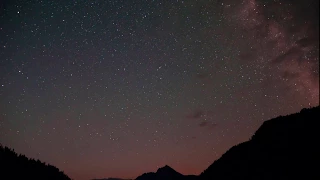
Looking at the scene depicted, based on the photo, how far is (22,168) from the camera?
1603cm

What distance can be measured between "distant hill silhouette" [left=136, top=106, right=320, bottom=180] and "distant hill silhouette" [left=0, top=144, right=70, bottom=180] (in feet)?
83.6

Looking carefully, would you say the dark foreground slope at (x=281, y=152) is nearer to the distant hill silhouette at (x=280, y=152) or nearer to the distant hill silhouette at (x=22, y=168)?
the distant hill silhouette at (x=280, y=152)

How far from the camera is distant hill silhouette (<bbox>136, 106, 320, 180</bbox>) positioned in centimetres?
2608

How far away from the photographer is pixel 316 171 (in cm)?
2281

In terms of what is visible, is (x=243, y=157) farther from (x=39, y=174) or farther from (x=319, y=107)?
(x=39, y=174)

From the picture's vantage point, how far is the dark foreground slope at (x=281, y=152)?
26.0 m

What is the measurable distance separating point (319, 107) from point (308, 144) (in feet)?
24.1

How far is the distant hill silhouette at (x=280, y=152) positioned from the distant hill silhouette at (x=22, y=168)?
25470 mm

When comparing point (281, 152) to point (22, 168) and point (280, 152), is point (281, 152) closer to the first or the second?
point (280, 152)

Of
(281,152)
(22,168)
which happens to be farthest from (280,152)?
(22,168)

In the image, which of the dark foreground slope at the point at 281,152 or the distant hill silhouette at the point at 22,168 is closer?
the distant hill silhouette at the point at 22,168

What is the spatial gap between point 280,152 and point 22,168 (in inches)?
1312

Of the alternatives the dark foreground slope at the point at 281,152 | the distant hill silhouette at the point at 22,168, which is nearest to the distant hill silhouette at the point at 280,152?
the dark foreground slope at the point at 281,152

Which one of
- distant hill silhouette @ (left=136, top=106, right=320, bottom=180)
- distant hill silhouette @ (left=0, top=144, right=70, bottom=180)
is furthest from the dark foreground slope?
distant hill silhouette @ (left=0, top=144, right=70, bottom=180)
